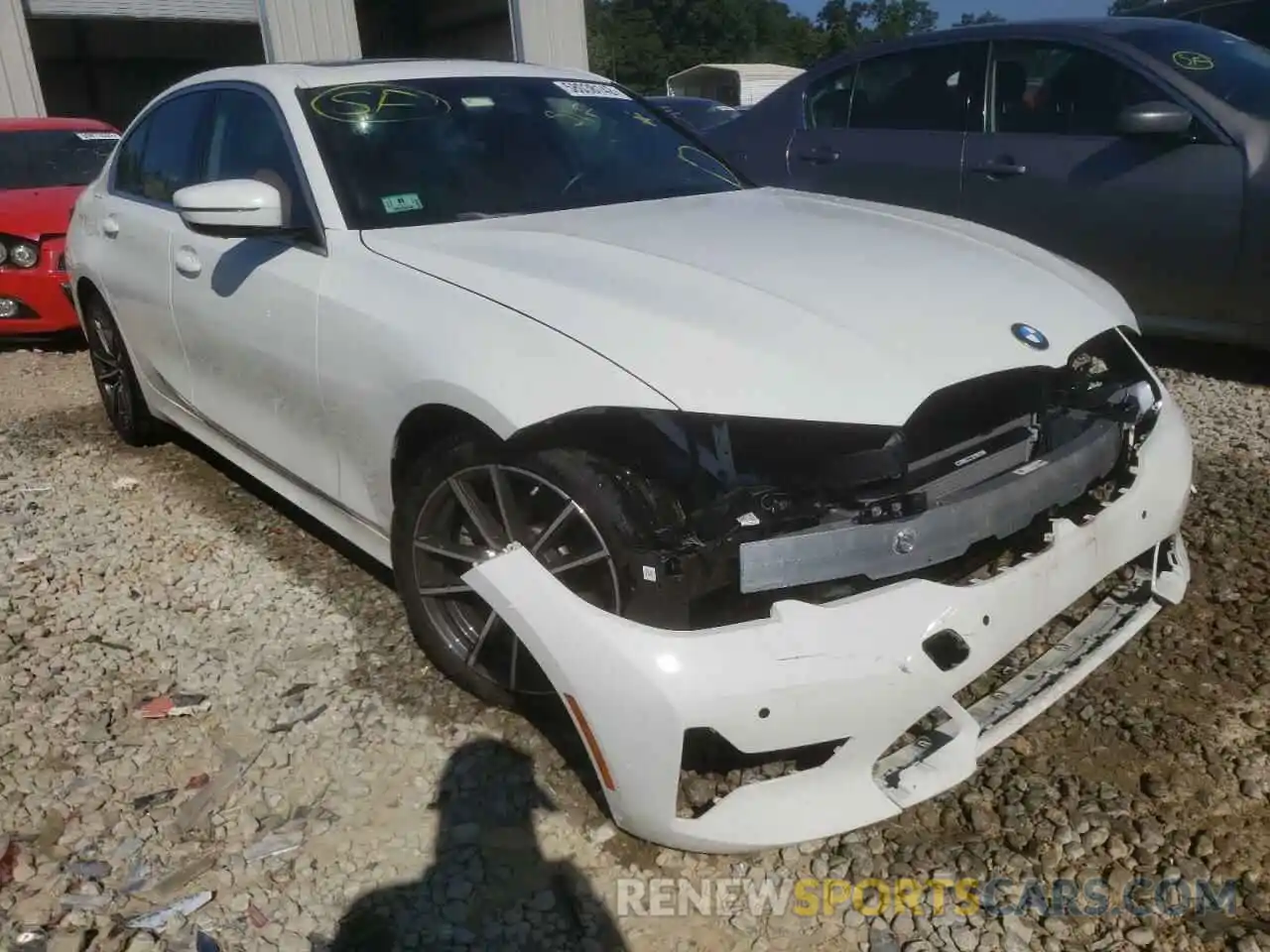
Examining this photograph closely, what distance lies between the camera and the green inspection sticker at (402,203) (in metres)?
2.99

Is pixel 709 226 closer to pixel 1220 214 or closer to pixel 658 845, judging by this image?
pixel 658 845

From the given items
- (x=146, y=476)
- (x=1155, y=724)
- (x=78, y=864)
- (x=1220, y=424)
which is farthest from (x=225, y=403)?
(x=1220, y=424)

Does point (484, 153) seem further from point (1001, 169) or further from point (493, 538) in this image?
point (1001, 169)

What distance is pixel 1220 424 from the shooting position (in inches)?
Answer: 172

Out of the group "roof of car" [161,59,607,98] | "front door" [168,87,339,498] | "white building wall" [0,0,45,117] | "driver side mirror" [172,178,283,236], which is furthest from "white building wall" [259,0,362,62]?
"driver side mirror" [172,178,283,236]

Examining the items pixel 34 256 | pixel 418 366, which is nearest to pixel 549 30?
pixel 34 256

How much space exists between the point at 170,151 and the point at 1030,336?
10.6 feet

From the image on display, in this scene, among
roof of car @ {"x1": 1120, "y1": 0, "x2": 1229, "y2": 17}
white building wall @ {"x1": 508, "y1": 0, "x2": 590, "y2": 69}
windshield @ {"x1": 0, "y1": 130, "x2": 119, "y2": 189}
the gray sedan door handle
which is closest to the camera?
the gray sedan door handle

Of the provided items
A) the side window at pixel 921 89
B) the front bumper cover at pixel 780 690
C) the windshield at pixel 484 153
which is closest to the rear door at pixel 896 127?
the side window at pixel 921 89

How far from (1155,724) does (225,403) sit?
2.87m

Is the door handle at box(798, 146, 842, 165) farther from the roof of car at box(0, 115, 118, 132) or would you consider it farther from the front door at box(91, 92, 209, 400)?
the roof of car at box(0, 115, 118, 132)

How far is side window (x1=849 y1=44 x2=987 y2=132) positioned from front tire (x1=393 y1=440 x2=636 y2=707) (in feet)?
12.6

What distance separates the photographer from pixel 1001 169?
515 cm

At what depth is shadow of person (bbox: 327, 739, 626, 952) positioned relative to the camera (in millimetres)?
2074
